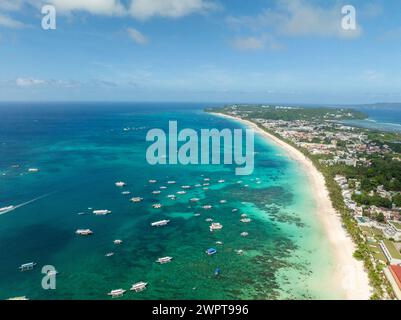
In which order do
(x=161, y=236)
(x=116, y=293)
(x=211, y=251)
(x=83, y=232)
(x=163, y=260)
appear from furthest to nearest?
(x=161, y=236) < (x=83, y=232) < (x=211, y=251) < (x=163, y=260) < (x=116, y=293)

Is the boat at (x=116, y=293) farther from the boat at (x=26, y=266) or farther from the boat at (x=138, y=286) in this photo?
the boat at (x=26, y=266)

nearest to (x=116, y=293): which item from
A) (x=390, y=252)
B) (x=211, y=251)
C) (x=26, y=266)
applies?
(x=26, y=266)

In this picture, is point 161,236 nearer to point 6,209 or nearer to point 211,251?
point 211,251

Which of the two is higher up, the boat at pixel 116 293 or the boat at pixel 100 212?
the boat at pixel 100 212

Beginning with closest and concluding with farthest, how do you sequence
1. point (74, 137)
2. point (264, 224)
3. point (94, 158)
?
point (264, 224) < point (94, 158) < point (74, 137)

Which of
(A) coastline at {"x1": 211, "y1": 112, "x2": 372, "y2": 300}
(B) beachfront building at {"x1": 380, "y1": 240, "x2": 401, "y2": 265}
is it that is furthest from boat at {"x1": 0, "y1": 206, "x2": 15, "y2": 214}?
(B) beachfront building at {"x1": 380, "y1": 240, "x2": 401, "y2": 265}

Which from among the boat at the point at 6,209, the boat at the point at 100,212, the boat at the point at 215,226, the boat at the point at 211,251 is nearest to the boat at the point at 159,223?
the boat at the point at 215,226

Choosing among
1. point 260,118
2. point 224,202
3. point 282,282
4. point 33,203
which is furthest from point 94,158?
point 260,118

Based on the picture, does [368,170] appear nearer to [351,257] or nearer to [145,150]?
[351,257]

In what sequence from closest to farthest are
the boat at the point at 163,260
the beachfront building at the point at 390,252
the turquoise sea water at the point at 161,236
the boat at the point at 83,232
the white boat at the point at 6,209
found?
1. the turquoise sea water at the point at 161,236
2. the boat at the point at 163,260
3. the beachfront building at the point at 390,252
4. the boat at the point at 83,232
5. the white boat at the point at 6,209
